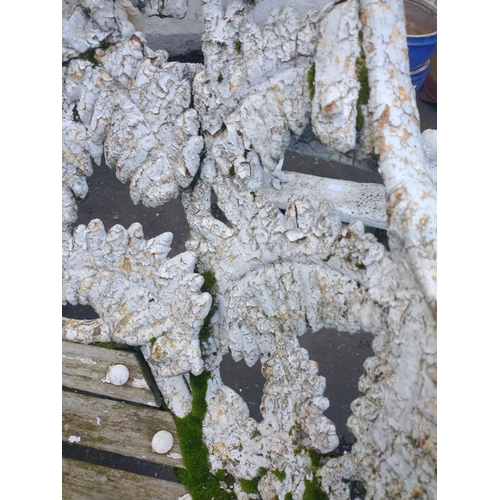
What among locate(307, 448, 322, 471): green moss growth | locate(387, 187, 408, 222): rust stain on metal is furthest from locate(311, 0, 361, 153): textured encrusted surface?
locate(307, 448, 322, 471): green moss growth

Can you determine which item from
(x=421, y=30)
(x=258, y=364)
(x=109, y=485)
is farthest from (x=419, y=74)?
(x=109, y=485)

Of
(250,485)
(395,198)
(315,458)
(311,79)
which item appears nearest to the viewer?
(395,198)

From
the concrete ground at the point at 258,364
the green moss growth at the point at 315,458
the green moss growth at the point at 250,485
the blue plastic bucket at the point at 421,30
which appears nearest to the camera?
the green moss growth at the point at 315,458

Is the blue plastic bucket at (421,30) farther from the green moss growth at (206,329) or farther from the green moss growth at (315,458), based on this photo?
the green moss growth at (315,458)

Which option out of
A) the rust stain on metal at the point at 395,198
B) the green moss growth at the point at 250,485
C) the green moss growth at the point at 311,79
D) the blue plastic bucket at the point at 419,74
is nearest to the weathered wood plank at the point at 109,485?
the green moss growth at the point at 250,485

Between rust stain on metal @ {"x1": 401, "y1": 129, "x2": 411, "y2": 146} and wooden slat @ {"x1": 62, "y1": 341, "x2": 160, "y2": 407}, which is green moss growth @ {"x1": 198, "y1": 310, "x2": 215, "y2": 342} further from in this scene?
rust stain on metal @ {"x1": 401, "y1": 129, "x2": 411, "y2": 146}

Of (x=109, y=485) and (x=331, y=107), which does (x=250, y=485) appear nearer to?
(x=109, y=485)
